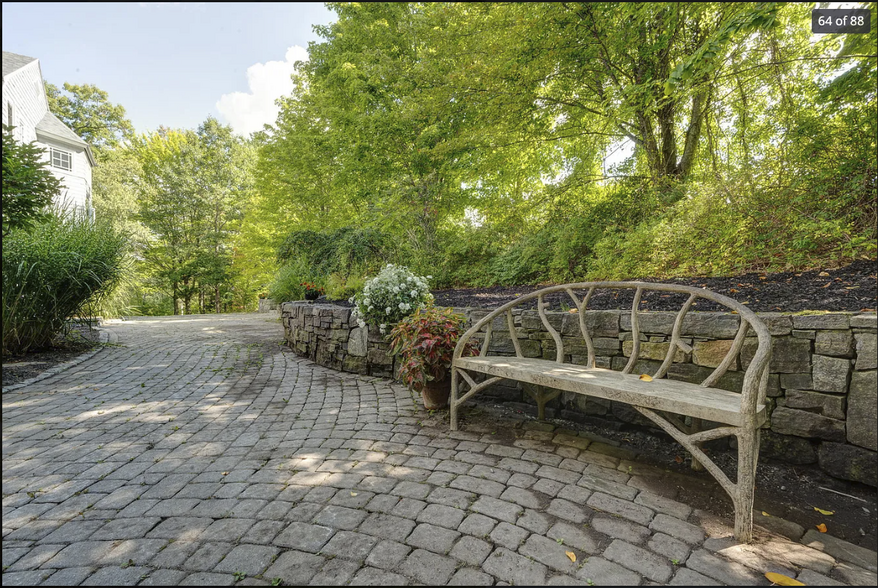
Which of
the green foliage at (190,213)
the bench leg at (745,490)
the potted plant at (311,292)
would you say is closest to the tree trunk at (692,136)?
the bench leg at (745,490)

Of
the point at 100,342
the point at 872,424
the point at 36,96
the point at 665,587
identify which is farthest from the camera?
the point at 36,96

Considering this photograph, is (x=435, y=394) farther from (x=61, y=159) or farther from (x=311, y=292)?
(x=61, y=159)

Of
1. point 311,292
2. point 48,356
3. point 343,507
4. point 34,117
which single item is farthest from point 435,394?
point 34,117

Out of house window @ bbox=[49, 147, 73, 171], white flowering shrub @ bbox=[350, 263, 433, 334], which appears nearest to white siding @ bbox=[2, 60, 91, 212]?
house window @ bbox=[49, 147, 73, 171]

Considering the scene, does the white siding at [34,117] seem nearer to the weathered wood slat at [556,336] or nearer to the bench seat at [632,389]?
the weathered wood slat at [556,336]

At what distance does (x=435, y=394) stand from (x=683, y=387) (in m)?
1.76

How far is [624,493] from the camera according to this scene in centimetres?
186

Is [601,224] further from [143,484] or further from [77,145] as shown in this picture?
[77,145]

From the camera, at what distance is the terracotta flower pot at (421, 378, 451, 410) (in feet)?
10.2

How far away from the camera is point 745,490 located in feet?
5.01

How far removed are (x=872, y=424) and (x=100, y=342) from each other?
8.29 m

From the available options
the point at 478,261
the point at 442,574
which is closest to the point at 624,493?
the point at 442,574

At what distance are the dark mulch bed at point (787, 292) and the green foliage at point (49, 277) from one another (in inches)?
225

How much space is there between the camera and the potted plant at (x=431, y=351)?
2.92 meters
